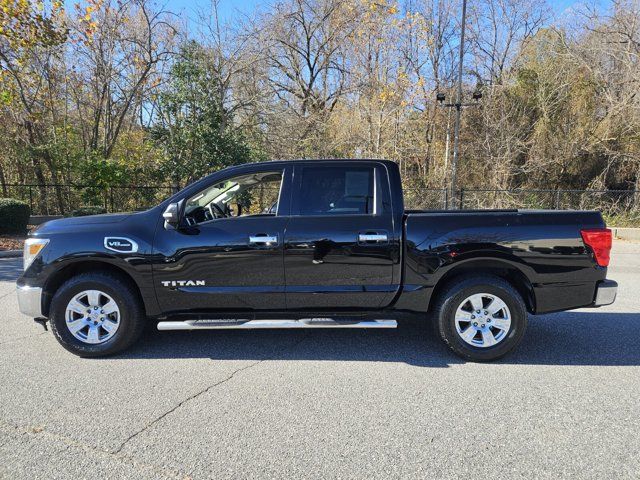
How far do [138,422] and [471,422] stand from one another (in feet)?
7.67

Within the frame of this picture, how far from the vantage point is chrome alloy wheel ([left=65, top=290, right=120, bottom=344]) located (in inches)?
158

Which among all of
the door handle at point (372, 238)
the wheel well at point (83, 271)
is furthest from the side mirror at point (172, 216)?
the door handle at point (372, 238)

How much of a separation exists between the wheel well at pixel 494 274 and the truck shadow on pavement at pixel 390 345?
0.51m

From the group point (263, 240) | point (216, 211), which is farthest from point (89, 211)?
point (263, 240)

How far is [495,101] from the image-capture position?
21.2 metres

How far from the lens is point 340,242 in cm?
397

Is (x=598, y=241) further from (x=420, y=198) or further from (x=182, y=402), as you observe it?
(x=420, y=198)

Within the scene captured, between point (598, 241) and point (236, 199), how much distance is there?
3511mm

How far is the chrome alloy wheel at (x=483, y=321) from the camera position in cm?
398

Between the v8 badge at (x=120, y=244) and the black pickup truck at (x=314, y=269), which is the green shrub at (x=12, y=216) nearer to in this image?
the black pickup truck at (x=314, y=269)

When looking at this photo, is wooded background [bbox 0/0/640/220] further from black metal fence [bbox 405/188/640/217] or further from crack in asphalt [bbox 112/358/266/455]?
crack in asphalt [bbox 112/358/266/455]

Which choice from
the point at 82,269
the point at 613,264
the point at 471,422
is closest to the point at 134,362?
the point at 82,269

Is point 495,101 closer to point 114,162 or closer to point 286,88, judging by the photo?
point 286,88

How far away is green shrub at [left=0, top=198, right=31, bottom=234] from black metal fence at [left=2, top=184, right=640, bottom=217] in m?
3.43
